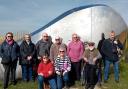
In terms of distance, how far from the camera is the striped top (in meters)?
11.0

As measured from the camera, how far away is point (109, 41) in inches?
475

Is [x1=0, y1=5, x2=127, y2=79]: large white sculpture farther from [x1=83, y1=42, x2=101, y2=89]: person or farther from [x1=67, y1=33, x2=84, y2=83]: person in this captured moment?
[x1=83, y1=42, x2=101, y2=89]: person

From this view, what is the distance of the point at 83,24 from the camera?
46.0 feet

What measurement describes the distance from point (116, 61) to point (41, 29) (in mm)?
3892

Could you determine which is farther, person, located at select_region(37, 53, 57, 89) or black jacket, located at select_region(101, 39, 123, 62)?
black jacket, located at select_region(101, 39, 123, 62)

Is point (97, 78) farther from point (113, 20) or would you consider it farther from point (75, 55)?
point (113, 20)

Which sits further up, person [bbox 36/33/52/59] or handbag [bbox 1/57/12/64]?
person [bbox 36/33/52/59]

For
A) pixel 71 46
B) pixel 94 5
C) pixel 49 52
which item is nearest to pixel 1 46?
pixel 49 52

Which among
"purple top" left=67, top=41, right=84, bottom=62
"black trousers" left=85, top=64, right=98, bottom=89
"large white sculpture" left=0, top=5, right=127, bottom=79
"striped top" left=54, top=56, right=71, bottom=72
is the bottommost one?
"black trousers" left=85, top=64, right=98, bottom=89

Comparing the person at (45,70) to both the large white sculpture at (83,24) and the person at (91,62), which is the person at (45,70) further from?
the large white sculpture at (83,24)

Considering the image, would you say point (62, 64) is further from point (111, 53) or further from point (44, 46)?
point (111, 53)

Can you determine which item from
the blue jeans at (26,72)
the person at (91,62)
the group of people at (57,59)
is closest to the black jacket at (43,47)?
the group of people at (57,59)

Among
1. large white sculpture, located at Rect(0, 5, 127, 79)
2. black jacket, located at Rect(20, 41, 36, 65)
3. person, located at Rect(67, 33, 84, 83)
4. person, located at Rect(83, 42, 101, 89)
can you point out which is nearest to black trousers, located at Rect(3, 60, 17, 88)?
black jacket, located at Rect(20, 41, 36, 65)

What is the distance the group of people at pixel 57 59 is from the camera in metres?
10.9
